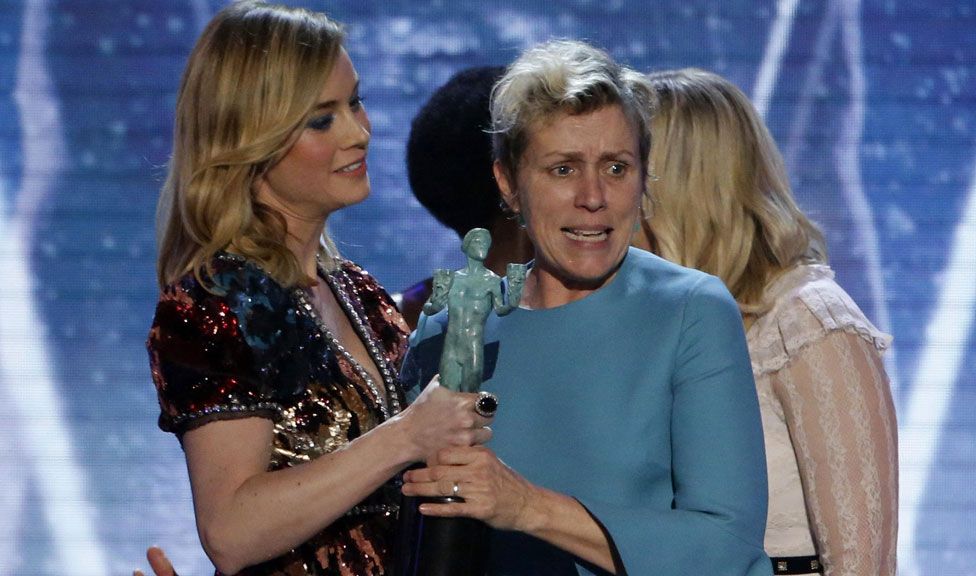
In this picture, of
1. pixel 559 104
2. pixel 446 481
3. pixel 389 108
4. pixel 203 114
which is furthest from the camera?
pixel 389 108

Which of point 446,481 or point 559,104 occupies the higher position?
point 559,104

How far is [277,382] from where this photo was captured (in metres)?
1.97

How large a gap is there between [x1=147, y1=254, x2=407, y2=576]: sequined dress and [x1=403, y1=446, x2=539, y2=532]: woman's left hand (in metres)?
0.30

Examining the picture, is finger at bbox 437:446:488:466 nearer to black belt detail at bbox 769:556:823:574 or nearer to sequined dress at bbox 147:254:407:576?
sequined dress at bbox 147:254:407:576

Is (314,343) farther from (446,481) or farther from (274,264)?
(446,481)

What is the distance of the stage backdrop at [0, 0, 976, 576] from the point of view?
410cm

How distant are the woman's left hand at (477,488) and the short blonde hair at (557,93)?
0.46 metres

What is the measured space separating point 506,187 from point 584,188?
155mm

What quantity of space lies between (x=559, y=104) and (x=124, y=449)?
8.45 feet

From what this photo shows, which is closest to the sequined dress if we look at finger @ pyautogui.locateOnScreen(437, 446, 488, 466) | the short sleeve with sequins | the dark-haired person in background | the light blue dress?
the short sleeve with sequins

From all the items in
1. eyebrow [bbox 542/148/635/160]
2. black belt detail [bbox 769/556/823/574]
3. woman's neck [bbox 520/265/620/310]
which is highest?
eyebrow [bbox 542/148/635/160]

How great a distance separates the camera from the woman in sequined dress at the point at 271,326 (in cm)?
189

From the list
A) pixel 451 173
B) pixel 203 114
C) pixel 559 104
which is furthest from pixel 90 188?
pixel 559 104

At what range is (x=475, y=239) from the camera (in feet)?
5.98
